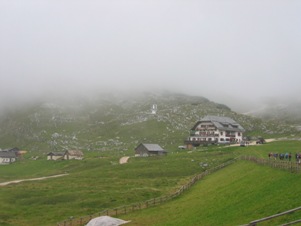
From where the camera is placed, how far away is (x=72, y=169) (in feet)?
442

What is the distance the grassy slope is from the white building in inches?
4135

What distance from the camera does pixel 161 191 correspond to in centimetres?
8406

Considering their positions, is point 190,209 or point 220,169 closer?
point 190,209

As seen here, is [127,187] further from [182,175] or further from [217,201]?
[217,201]

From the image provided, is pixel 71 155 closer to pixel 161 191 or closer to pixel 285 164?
pixel 161 191

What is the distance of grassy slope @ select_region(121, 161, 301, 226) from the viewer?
40000 millimetres

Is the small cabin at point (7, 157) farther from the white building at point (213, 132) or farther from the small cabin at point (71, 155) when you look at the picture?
the white building at point (213, 132)

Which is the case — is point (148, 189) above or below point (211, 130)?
below

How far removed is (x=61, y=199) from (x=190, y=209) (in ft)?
125

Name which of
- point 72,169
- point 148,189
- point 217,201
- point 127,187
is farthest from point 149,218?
point 72,169

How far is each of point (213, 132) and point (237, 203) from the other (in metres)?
130

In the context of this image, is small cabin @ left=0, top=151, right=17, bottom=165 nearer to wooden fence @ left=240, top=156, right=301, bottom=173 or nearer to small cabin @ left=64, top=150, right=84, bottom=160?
small cabin @ left=64, top=150, right=84, bottom=160

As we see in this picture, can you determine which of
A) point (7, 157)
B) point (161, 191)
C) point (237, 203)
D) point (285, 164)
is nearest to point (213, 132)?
point (161, 191)

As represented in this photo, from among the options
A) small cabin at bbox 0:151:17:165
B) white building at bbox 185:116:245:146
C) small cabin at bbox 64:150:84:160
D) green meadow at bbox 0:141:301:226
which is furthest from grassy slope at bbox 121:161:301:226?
small cabin at bbox 0:151:17:165
